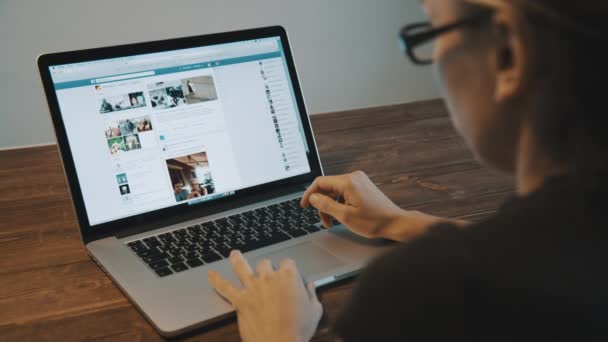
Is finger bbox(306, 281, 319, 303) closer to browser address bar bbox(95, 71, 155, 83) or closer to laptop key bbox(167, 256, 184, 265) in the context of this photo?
laptop key bbox(167, 256, 184, 265)

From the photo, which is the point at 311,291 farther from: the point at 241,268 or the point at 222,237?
the point at 222,237

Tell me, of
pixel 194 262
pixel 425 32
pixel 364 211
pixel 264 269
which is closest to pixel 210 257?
pixel 194 262

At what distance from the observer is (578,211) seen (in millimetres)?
426

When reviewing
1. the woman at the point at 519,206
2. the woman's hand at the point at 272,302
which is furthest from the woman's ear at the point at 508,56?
the woman's hand at the point at 272,302

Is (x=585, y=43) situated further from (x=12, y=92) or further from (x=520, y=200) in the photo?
(x=12, y=92)

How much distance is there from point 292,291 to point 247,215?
334 millimetres

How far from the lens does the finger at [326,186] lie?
102 centimetres

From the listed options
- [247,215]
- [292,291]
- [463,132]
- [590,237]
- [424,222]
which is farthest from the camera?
[247,215]

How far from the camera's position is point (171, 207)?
1075 mm

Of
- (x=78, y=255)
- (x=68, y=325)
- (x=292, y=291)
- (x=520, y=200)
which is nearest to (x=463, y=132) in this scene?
(x=520, y=200)

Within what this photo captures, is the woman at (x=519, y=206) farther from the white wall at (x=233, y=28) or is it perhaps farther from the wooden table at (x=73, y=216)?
the white wall at (x=233, y=28)

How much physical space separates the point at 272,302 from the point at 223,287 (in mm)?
84

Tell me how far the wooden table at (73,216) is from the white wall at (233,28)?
112 cm

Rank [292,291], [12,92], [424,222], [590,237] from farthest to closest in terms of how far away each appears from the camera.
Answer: [12,92]
[424,222]
[292,291]
[590,237]
